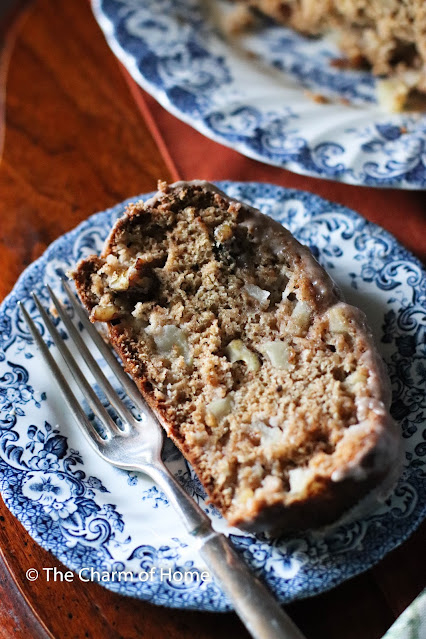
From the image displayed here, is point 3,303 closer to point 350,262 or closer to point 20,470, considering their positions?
point 20,470

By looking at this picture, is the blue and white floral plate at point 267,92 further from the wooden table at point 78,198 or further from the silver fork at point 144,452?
the silver fork at point 144,452

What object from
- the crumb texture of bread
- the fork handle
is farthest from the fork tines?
the crumb texture of bread

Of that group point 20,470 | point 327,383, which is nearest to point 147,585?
point 20,470

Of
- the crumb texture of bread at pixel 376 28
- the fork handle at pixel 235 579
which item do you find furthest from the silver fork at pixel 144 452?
the crumb texture of bread at pixel 376 28

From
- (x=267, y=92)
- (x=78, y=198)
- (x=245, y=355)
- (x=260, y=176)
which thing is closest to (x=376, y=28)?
(x=267, y=92)

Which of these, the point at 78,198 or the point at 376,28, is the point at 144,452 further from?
the point at 376,28

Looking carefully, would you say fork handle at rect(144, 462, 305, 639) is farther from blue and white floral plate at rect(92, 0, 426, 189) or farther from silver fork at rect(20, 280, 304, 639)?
blue and white floral plate at rect(92, 0, 426, 189)
